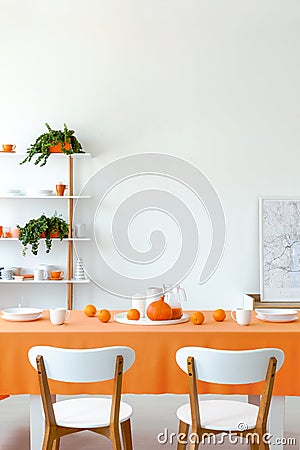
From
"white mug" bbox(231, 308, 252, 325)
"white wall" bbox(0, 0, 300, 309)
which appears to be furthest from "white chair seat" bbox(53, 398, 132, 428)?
"white wall" bbox(0, 0, 300, 309)

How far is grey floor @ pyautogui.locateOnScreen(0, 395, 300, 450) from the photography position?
158 inches

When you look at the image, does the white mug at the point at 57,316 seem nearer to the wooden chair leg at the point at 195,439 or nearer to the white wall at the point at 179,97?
the wooden chair leg at the point at 195,439

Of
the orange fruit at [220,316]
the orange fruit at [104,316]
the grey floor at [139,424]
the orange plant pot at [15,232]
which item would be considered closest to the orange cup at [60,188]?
the orange plant pot at [15,232]

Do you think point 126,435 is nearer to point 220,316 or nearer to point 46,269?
point 220,316

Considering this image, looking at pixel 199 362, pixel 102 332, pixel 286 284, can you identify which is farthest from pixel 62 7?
pixel 199 362

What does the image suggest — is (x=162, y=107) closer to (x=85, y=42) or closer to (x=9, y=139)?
(x=85, y=42)

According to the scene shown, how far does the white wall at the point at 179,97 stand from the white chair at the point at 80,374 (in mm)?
2974

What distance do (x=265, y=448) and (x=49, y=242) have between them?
2.99 m

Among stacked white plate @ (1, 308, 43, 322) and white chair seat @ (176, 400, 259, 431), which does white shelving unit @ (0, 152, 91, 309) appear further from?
white chair seat @ (176, 400, 259, 431)

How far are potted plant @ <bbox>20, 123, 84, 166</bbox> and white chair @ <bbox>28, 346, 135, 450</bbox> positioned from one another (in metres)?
2.87

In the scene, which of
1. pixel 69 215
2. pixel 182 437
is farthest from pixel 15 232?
pixel 182 437

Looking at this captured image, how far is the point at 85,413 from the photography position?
311 centimetres

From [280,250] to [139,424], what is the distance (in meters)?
2.21

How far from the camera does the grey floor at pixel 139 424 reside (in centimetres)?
401
